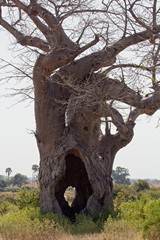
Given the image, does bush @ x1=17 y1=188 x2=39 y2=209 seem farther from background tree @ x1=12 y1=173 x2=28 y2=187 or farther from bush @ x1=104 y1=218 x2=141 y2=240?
background tree @ x1=12 y1=173 x2=28 y2=187

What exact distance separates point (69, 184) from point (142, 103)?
2.46 m

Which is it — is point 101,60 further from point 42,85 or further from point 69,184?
point 69,184

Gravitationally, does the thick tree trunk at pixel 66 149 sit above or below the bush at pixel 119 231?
above

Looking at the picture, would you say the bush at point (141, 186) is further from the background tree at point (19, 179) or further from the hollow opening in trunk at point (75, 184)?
the background tree at point (19, 179)

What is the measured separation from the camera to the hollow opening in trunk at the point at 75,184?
29.2 ft

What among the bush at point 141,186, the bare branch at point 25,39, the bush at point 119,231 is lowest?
the bush at point 119,231

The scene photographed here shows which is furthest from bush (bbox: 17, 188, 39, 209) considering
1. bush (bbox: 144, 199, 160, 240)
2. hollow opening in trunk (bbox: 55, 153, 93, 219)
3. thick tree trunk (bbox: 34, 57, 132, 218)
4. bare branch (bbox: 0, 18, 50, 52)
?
bush (bbox: 144, 199, 160, 240)

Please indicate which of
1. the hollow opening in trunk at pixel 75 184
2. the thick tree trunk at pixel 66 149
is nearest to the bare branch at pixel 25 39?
the thick tree trunk at pixel 66 149

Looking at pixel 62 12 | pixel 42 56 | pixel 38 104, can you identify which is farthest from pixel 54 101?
pixel 62 12

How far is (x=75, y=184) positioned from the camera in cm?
923

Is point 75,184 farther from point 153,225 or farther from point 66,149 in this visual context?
point 153,225

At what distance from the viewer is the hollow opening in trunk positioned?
350 inches

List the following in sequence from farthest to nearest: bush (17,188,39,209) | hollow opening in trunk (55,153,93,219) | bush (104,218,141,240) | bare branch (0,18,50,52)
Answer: bush (17,188,39,209) < hollow opening in trunk (55,153,93,219) < bare branch (0,18,50,52) < bush (104,218,141,240)

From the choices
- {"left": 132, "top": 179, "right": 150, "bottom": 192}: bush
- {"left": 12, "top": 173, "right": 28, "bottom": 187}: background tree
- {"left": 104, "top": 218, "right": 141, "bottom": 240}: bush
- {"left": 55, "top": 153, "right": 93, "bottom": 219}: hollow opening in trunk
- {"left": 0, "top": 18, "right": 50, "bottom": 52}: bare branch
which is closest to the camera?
{"left": 104, "top": 218, "right": 141, "bottom": 240}: bush
